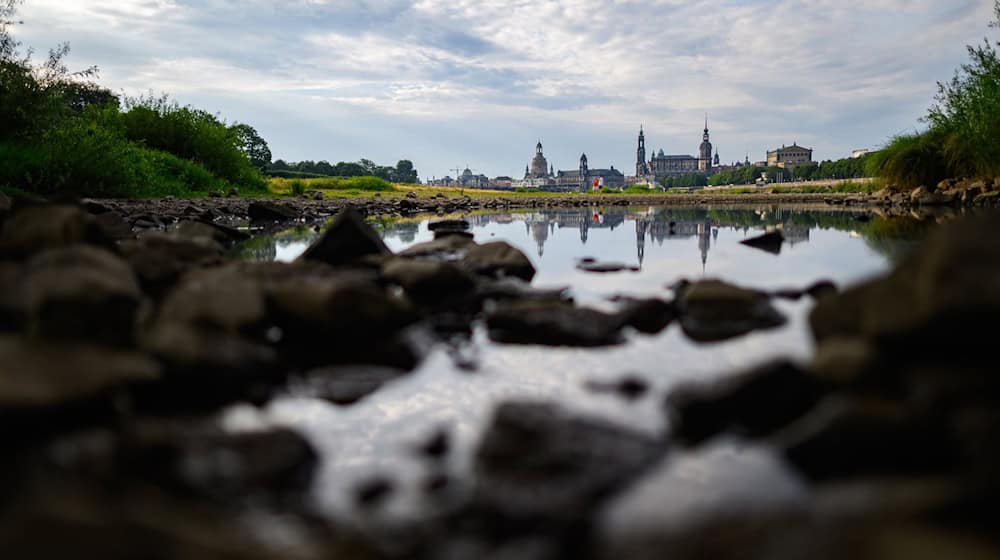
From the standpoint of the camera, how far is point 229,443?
224 cm

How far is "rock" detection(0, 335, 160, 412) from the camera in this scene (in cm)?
218

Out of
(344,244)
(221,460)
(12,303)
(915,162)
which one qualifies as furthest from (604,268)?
(915,162)

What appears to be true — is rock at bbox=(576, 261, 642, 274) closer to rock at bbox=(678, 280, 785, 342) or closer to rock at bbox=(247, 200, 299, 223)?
rock at bbox=(678, 280, 785, 342)

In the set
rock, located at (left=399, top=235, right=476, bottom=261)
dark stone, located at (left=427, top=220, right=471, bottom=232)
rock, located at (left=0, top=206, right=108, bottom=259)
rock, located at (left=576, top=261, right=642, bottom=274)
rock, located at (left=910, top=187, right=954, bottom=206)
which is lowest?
rock, located at (left=576, top=261, right=642, bottom=274)

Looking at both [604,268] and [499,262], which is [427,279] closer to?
[499,262]

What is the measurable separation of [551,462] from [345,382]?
1441 mm

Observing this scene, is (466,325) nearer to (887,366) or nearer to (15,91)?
(887,366)

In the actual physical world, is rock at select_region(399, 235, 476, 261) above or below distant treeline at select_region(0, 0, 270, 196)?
below

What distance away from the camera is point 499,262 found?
6.46m

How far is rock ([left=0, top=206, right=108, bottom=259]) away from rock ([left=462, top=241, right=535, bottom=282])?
3329 mm

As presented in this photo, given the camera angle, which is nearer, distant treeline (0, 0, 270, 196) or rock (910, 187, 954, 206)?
distant treeline (0, 0, 270, 196)

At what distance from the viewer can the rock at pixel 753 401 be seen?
8.32 feet

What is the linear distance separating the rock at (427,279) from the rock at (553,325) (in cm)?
86

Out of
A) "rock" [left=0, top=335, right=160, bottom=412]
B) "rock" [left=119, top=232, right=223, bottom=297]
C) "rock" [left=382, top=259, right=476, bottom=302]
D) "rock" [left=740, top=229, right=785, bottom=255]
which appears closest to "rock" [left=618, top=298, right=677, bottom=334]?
"rock" [left=382, top=259, right=476, bottom=302]
